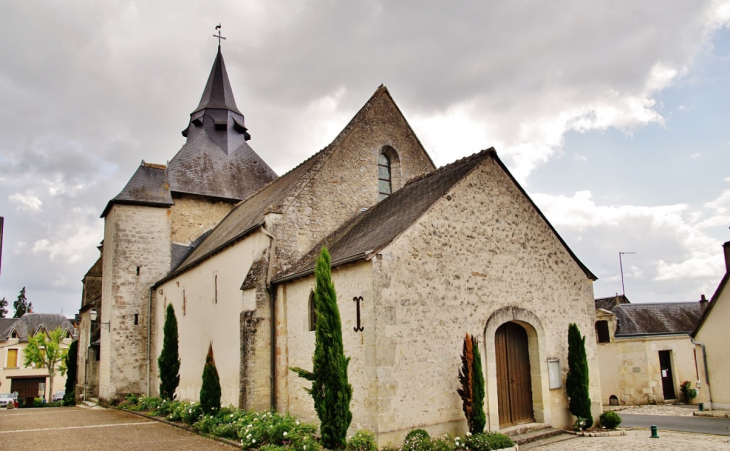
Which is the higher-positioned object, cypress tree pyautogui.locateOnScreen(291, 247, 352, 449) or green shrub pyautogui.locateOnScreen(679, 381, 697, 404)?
cypress tree pyautogui.locateOnScreen(291, 247, 352, 449)

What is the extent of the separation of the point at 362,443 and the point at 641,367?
16.3 metres

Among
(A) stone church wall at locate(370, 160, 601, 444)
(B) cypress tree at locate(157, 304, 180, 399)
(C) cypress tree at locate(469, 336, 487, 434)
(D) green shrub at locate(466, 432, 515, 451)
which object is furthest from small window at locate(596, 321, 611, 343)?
(B) cypress tree at locate(157, 304, 180, 399)

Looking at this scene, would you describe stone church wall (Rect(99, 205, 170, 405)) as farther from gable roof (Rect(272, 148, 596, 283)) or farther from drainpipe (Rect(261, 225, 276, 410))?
gable roof (Rect(272, 148, 596, 283))

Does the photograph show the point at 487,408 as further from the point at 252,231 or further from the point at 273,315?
the point at 252,231

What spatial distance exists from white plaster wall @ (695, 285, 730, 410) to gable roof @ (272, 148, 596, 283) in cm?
653

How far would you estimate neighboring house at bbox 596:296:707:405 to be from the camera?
2131 cm

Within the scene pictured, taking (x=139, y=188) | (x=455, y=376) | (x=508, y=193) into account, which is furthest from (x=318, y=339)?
(x=139, y=188)

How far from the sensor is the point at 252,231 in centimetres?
1438

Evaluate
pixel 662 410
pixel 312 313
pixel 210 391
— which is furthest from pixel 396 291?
pixel 662 410

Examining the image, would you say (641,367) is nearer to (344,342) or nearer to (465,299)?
(465,299)

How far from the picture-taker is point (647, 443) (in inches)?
420

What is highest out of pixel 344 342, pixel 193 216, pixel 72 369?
pixel 193 216

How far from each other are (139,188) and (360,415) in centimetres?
1654

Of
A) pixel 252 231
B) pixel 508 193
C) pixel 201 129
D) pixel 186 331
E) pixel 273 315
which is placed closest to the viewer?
pixel 508 193
